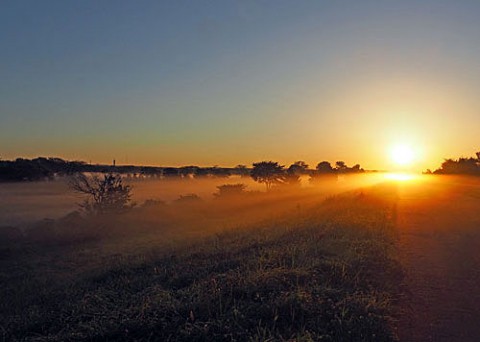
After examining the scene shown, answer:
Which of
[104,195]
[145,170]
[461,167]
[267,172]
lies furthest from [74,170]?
[461,167]

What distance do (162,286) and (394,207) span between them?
572 inches

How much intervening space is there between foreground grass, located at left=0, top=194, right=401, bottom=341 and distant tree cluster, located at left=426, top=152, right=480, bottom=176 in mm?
37628

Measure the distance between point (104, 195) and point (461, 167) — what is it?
3927 centimetres

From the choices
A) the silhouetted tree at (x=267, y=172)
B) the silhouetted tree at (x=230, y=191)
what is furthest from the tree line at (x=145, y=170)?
the silhouetted tree at (x=230, y=191)

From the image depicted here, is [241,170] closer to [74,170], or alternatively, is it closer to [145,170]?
[145,170]

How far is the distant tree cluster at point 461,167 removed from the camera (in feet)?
147

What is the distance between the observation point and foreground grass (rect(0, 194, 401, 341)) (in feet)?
19.1

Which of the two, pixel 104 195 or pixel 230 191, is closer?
pixel 104 195

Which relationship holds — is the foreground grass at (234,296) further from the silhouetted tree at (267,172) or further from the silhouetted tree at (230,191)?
the silhouetted tree at (267,172)

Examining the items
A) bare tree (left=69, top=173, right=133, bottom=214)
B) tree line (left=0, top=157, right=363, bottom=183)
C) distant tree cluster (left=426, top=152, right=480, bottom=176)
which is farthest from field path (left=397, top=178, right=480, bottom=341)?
tree line (left=0, top=157, right=363, bottom=183)

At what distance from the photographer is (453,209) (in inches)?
750

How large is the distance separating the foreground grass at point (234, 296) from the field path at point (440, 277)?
1.30 feet

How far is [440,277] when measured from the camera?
8.45m

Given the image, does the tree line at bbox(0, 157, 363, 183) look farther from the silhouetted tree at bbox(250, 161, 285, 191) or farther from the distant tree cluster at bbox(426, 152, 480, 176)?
the distant tree cluster at bbox(426, 152, 480, 176)
